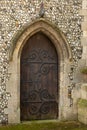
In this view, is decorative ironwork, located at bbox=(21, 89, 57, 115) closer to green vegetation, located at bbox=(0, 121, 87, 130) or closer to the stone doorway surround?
the stone doorway surround

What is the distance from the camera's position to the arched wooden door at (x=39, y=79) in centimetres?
938

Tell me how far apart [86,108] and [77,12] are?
2.63 metres

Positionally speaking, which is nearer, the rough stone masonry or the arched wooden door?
the rough stone masonry

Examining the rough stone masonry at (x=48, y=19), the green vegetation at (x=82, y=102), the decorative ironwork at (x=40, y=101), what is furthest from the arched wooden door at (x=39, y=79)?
the green vegetation at (x=82, y=102)

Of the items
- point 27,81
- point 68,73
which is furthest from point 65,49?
point 27,81

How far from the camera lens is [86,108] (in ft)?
28.8

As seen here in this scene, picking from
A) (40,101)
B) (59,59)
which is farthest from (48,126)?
(59,59)

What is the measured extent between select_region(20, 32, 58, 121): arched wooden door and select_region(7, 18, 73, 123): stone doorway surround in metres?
0.20

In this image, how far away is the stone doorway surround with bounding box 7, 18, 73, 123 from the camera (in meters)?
8.92

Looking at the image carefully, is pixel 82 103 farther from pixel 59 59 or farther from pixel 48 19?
pixel 48 19

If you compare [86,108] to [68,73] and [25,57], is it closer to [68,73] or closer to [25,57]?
[68,73]

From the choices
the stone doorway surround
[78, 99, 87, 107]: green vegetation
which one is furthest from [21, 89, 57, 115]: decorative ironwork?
[78, 99, 87, 107]: green vegetation

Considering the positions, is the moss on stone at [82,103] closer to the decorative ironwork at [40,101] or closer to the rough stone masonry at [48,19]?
the rough stone masonry at [48,19]

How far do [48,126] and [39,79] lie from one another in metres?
1.41
